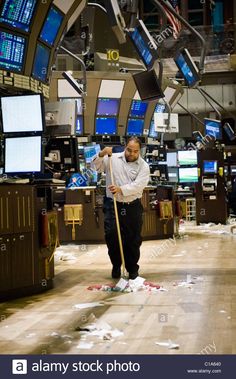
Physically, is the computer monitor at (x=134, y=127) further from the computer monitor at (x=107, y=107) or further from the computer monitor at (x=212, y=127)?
the computer monitor at (x=212, y=127)

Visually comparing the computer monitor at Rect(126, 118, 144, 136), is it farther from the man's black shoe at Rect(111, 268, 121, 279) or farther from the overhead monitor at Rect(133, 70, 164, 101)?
the man's black shoe at Rect(111, 268, 121, 279)

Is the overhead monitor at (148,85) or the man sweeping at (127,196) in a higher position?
the overhead monitor at (148,85)

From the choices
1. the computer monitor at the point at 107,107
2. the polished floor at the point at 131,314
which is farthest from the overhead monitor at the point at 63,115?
the computer monitor at the point at 107,107

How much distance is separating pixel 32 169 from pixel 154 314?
6.85 feet

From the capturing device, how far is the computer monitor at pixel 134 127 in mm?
14422

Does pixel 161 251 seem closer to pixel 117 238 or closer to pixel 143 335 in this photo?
pixel 117 238

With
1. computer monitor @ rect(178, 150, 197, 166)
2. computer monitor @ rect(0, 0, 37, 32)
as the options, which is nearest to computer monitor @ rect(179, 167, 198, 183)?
computer monitor @ rect(178, 150, 197, 166)

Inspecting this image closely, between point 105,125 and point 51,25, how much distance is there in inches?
249

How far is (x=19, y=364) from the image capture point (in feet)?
10.3

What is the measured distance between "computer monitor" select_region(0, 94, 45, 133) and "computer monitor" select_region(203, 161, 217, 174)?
1046cm

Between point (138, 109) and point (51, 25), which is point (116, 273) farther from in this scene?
point (138, 109)

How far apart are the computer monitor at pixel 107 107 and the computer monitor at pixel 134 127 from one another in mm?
498

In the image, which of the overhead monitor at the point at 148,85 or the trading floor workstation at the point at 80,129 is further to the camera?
the overhead monitor at the point at 148,85

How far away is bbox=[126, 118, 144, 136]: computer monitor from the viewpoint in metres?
14.4
